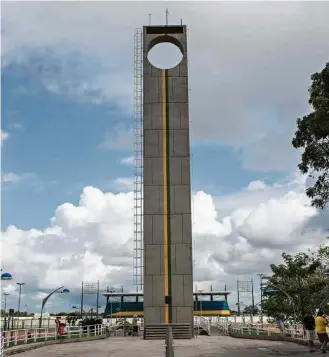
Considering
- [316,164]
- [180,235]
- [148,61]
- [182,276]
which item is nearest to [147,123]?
[148,61]

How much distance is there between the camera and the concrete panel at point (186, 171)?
35.8 metres

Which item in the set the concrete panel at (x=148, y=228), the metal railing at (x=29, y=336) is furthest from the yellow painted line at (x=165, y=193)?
the metal railing at (x=29, y=336)

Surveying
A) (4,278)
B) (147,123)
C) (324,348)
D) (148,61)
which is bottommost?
(324,348)

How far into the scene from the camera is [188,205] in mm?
35531

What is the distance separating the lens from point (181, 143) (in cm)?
3650

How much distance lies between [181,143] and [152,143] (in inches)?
79.7

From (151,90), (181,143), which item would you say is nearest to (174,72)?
(151,90)

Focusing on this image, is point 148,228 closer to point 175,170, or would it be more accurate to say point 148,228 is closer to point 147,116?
point 175,170

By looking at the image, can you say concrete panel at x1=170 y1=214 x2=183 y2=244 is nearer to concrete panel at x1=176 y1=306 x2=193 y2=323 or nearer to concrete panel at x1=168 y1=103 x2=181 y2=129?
concrete panel at x1=176 y1=306 x2=193 y2=323

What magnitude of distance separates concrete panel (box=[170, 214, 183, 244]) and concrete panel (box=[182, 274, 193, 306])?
2.46 meters

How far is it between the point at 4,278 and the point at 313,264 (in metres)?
32.1

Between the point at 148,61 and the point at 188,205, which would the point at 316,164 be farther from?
the point at 148,61

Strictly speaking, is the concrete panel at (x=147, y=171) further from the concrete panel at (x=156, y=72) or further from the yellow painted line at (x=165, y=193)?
the concrete panel at (x=156, y=72)

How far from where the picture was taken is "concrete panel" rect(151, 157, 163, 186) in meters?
35.8
